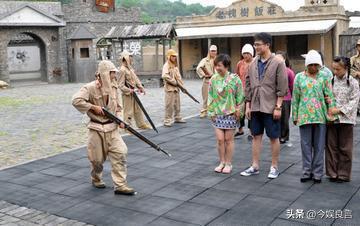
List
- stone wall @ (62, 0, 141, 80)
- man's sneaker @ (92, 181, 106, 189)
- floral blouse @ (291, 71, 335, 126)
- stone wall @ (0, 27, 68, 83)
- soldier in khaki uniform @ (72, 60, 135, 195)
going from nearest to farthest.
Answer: soldier in khaki uniform @ (72, 60, 135, 195) → floral blouse @ (291, 71, 335, 126) → man's sneaker @ (92, 181, 106, 189) → stone wall @ (0, 27, 68, 83) → stone wall @ (62, 0, 141, 80)

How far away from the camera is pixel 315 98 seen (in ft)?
16.2

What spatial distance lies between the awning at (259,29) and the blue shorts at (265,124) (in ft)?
49.6

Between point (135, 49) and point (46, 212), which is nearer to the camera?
point (46, 212)

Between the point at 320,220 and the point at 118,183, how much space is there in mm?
2039

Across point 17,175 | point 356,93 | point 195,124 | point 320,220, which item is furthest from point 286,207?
point 195,124

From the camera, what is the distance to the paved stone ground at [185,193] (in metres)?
4.16

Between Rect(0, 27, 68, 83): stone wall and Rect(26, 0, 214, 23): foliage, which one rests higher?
Rect(26, 0, 214, 23): foliage

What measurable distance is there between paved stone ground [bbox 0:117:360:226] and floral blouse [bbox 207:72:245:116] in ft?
2.55

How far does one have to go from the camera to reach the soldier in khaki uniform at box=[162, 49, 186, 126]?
9359 millimetres

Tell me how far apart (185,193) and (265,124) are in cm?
121

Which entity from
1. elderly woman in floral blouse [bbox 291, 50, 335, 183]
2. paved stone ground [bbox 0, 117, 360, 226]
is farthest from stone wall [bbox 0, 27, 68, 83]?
elderly woman in floral blouse [bbox 291, 50, 335, 183]

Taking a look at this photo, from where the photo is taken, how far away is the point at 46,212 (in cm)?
446

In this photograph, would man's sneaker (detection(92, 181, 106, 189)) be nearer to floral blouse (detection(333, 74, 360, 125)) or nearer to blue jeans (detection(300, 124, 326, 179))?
blue jeans (detection(300, 124, 326, 179))

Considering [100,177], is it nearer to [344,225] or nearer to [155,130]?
[344,225]
